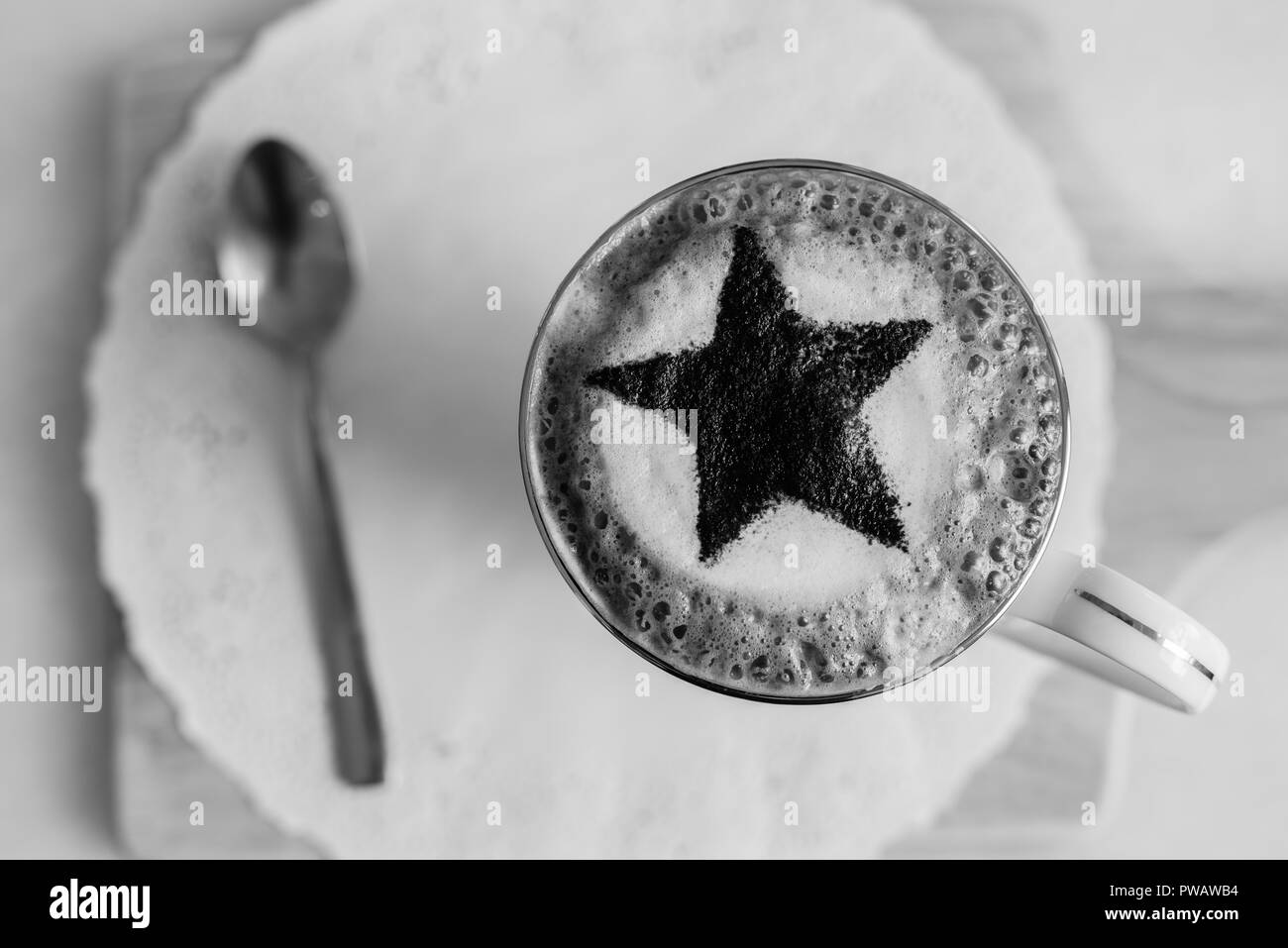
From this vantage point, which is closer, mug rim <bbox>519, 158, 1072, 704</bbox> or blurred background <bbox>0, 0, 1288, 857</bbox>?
mug rim <bbox>519, 158, 1072, 704</bbox>

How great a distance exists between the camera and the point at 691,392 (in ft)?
2.29

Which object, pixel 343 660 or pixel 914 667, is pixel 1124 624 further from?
pixel 343 660

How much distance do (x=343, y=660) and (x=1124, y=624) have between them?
68 centimetres

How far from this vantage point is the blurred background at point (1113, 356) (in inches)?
38.9

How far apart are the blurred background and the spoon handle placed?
213mm

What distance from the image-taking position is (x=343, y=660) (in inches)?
37.9

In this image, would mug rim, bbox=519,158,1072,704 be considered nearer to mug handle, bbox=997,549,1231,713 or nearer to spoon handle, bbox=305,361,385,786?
mug handle, bbox=997,549,1231,713

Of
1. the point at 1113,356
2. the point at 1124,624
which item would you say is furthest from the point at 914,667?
the point at 1113,356

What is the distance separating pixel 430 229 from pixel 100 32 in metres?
0.39

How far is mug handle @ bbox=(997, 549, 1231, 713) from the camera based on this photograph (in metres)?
0.71

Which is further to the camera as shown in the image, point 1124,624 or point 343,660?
point 343,660

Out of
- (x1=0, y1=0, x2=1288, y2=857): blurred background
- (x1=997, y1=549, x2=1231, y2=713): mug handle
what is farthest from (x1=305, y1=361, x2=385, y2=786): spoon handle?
(x1=997, y1=549, x2=1231, y2=713): mug handle

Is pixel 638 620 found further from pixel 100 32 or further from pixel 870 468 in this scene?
pixel 100 32
